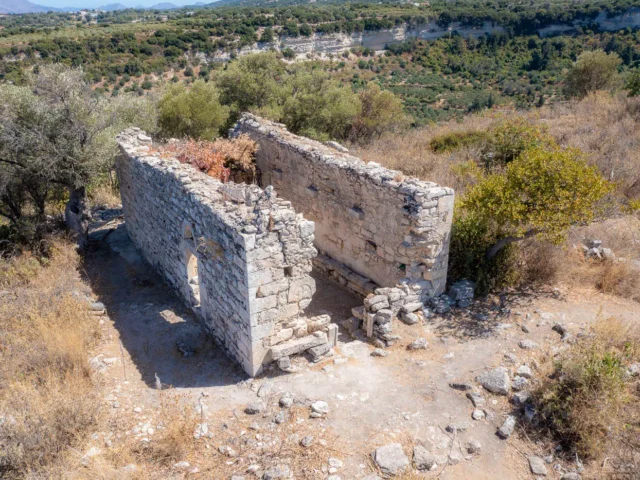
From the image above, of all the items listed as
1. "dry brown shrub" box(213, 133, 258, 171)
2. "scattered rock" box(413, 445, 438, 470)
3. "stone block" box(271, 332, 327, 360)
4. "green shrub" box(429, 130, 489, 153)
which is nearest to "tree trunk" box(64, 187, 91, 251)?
"dry brown shrub" box(213, 133, 258, 171)

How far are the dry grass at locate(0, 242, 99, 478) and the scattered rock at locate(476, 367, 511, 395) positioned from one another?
515cm

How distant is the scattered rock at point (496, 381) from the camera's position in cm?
645

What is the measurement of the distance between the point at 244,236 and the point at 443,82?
38.2 meters

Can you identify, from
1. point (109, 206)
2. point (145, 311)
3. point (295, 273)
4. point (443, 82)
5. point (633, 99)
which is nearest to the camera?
point (295, 273)

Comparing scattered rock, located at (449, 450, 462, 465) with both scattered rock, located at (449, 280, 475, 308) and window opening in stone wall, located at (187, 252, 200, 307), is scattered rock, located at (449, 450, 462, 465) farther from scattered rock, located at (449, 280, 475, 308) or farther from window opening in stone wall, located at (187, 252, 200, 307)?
window opening in stone wall, located at (187, 252, 200, 307)

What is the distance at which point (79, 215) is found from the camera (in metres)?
10.9

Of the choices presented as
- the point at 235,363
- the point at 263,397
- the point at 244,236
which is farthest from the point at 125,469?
the point at 244,236

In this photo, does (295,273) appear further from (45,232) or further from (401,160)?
(401,160)

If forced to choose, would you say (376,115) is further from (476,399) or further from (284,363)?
(476,399)

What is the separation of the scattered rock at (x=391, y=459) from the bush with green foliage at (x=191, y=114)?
41.7 ft

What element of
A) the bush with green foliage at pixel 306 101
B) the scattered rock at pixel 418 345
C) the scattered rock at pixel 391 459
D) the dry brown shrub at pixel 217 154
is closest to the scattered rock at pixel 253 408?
the scattered rock at pixel 391 459

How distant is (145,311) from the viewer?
886 cm

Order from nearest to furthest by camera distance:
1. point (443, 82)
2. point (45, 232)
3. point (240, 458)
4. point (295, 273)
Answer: point (240, 458) < point (295, 273) < point (45, 232) < point (443, 82)

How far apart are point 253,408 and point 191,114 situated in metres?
12.3
